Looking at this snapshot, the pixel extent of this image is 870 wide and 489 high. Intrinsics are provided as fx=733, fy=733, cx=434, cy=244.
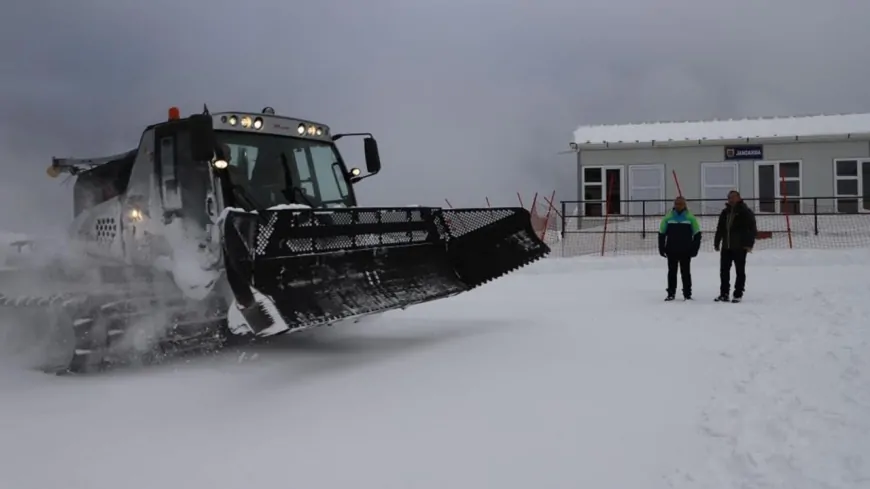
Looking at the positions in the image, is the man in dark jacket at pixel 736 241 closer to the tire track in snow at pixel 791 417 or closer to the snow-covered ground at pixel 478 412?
the snow-covered ground at pixel 478 412

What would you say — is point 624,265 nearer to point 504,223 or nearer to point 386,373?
point 504,223

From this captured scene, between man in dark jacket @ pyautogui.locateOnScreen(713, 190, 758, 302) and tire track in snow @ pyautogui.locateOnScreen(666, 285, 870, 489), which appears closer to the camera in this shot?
tire track in snow @ pyautogui.locateOnScreen(666, 285, 870, 489)

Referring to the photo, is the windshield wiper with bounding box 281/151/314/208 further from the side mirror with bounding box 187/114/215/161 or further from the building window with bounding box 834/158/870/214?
the building window with bounding box 834/158/870/214

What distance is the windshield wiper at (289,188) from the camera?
7.49m

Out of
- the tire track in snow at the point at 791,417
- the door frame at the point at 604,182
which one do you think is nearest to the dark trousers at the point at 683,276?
the tire track in snow at the point at 791,417

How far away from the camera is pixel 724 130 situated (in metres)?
26.0

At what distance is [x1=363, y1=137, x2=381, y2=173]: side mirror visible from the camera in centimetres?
867

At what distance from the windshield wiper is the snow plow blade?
87cm

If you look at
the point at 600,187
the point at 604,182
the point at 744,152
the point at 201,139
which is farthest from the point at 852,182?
the point at 201,139

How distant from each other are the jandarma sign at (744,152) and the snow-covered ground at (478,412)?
664 inches

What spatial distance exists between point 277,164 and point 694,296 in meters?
7.05

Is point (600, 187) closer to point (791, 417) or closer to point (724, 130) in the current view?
point (724, 130)

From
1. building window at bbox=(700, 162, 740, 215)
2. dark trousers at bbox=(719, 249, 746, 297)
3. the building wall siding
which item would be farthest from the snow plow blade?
building window at bbox=(700, 162, 740, 215)

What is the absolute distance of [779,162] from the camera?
24.2 m
